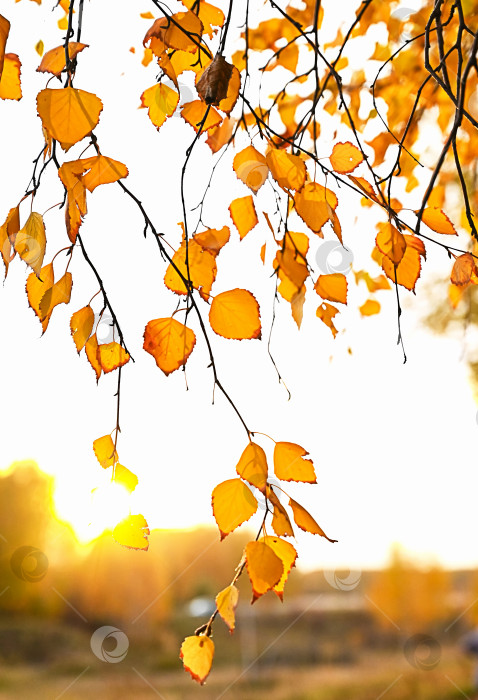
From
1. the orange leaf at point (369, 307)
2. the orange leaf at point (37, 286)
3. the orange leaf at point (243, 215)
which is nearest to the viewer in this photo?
the orange leaf at point (37, 286)

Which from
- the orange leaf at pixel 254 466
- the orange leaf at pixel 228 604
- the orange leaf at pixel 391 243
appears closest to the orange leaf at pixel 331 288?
the orange leaf at pixel 391 243

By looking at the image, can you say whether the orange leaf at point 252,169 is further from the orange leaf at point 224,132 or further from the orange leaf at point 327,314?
the orange leaf at point 327,314

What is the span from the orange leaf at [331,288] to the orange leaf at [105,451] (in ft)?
0.75

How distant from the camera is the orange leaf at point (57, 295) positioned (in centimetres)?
49

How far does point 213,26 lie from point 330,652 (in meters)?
18.6

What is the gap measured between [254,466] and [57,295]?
201mm

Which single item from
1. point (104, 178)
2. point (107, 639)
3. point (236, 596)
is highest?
point (107, 639)

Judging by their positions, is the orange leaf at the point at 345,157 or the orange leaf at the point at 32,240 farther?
the orange leaf at the point at 345,157

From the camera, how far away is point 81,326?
54 centimetres

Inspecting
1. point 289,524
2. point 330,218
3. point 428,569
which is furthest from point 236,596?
point 428,569

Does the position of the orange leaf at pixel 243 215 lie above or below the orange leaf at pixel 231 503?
above

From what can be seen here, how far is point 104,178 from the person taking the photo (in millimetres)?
475

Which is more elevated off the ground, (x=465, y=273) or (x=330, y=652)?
(x=330, y=652)

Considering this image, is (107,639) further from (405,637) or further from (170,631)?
(405,637)
